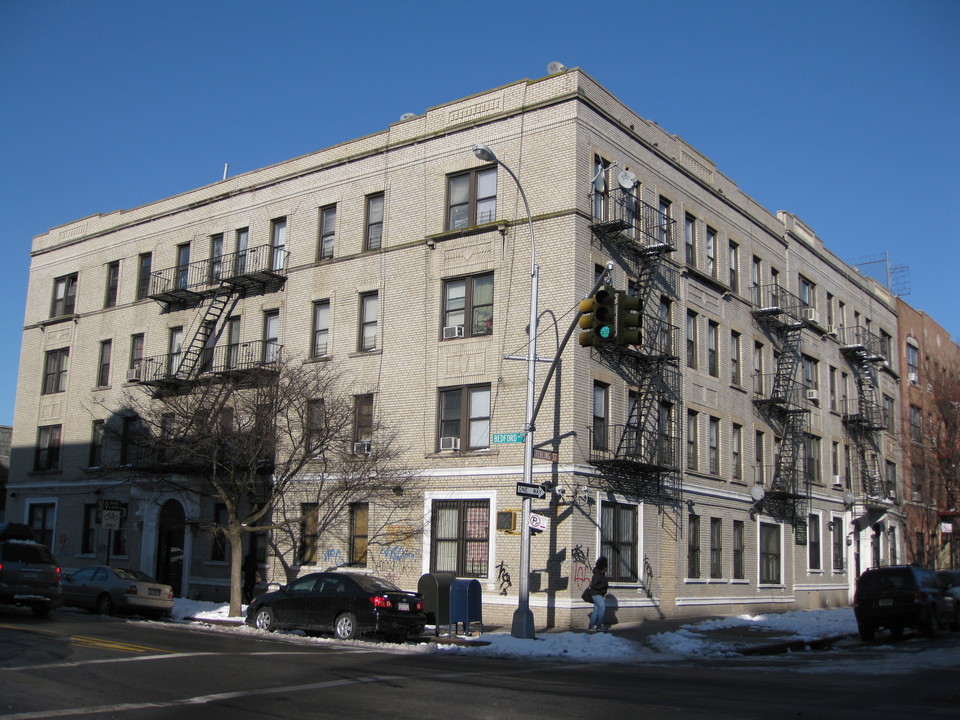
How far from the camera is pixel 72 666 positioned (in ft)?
45.1

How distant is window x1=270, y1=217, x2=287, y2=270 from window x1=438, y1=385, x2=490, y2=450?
9063 millimetres

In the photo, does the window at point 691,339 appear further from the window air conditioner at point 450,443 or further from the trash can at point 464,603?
the trash can at point 464,603

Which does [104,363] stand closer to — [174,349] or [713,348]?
[174,349]

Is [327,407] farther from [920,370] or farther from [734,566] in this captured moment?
[920,370]

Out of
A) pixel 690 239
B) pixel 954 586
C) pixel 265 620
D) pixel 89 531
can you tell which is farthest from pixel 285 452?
pixel 954 586

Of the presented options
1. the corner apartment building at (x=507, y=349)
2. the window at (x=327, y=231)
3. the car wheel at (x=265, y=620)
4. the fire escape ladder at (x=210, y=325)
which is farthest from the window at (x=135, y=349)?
the car wheel at (x=265, y=620)

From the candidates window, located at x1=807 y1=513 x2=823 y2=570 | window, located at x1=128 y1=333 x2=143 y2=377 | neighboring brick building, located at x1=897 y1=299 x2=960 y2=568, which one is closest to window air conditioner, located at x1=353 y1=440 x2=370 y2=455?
window, located at x1=128 y1=333 x2=143 y2=377

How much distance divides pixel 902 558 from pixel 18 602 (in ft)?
133

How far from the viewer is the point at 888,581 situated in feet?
79.2

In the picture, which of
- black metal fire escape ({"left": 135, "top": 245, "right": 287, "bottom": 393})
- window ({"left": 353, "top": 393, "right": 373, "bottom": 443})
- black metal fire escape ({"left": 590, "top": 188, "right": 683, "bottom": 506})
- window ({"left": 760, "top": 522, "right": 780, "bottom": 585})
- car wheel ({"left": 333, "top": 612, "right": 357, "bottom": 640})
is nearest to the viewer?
car wheel ({"left": 333, "top": 612, "right": 357, "bottom": 640})

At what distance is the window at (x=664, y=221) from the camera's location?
29.8 m

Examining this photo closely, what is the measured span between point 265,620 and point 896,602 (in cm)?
1546

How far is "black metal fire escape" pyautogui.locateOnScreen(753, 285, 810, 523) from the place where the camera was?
3528 cm

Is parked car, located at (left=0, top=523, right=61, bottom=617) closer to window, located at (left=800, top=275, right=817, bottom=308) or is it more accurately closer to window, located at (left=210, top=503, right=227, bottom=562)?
window, located at (left=210, top=503, right=227, bottom=562)
